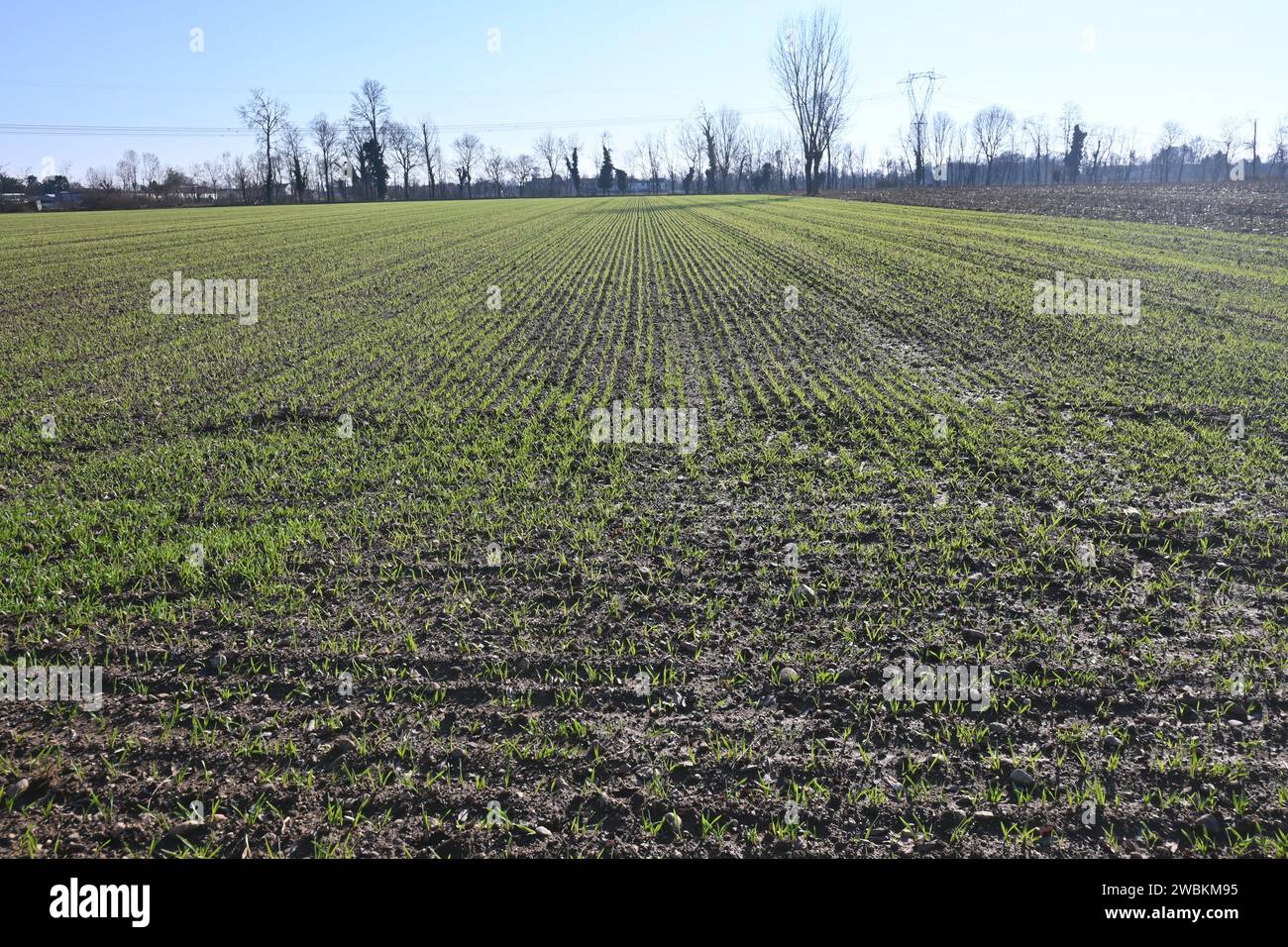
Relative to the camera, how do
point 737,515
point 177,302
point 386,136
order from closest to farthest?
point 737,515
point 177,302
point 386,136

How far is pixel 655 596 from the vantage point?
5.32 m

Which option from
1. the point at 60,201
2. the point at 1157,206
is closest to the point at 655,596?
the point at 1157,206

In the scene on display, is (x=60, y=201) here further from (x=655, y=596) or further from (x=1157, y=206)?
(x=655, y=596)

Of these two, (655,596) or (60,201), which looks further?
(60,201)

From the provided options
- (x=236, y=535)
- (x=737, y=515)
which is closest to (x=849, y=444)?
(x=737, y=515)

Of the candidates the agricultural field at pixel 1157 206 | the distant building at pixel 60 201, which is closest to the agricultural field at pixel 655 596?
the agricultural field at pixel 1157 206

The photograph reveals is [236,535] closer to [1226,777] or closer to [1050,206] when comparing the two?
[1226,777]

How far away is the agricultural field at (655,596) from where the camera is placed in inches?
135

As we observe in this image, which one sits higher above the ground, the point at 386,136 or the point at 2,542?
the point at 386,136

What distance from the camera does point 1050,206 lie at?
38531mm

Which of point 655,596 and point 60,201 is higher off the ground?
point 60,201

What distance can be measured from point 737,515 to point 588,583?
5.61 ft

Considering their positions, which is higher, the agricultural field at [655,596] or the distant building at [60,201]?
the distant building at [60,201]

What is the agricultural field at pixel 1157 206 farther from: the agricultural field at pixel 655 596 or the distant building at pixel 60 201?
the distant building at pixel 60 201
